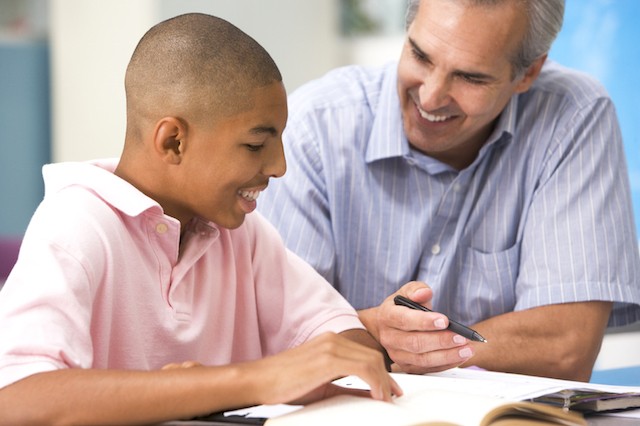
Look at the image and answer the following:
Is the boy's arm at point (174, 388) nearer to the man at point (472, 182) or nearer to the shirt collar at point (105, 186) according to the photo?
the shirt collar at point (105, 186)

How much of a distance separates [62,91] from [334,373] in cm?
367

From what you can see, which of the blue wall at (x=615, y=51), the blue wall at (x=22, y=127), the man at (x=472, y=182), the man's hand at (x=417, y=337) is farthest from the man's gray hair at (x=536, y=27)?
the blue wall at (x=22, y=127)

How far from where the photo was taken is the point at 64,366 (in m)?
1.06

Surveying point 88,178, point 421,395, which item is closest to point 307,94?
point 88,178

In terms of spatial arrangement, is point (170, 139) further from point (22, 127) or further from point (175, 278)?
point (22, 127)

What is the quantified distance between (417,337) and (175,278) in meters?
0.40

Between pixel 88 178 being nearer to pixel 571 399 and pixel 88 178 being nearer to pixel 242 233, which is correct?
pixel 242 233

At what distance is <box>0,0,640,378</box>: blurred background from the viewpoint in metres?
4.19

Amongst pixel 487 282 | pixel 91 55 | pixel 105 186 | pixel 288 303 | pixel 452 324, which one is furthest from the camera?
pixel 91 55

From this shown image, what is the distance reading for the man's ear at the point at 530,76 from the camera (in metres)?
1.99

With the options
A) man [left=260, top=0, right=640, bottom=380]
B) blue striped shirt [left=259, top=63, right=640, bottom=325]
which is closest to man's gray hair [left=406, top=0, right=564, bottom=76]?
man [left=260, top=0, right=640, bottom=380]

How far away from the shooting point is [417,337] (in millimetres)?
1493

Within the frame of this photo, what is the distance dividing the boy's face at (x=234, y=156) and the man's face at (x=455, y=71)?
0.59m

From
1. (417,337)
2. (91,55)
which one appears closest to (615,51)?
(91,55)
